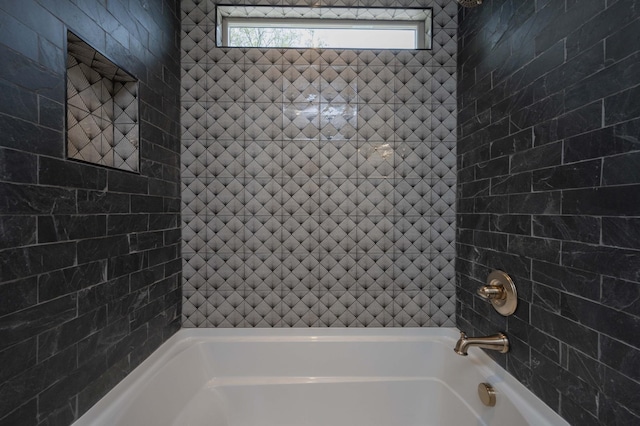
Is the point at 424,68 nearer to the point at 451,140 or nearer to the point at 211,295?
the point at 451,140

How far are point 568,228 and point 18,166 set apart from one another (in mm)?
1577

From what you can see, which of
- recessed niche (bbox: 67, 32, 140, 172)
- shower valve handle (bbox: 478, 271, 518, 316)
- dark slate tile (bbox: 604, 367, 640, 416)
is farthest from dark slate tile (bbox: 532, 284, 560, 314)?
recessed niche (bbox: 67, 32, 140, 172)

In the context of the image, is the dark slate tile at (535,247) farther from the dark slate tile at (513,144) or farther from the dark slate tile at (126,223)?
the dark slate tile at (126,223)

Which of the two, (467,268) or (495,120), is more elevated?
(495,120)

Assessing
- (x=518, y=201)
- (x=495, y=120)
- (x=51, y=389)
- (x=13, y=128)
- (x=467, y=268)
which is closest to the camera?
(x=13, y=128)

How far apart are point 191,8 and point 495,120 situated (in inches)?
67.6

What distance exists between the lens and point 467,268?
1648 mm

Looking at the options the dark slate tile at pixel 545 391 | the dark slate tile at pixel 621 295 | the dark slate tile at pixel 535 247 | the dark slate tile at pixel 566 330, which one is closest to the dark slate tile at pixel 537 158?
the dark slate tile at pixel 535 247

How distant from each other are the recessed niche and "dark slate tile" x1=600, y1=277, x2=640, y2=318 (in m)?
1.71

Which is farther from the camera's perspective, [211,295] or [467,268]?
[211,295]

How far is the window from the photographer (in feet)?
6.03

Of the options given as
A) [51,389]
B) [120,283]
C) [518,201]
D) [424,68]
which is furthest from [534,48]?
[51,389]

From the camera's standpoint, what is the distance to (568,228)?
98 centimetres

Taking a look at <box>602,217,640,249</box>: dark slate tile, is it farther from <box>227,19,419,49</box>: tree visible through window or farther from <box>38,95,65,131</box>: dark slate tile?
<box>38,95,65,131</box>: dark slate tile
